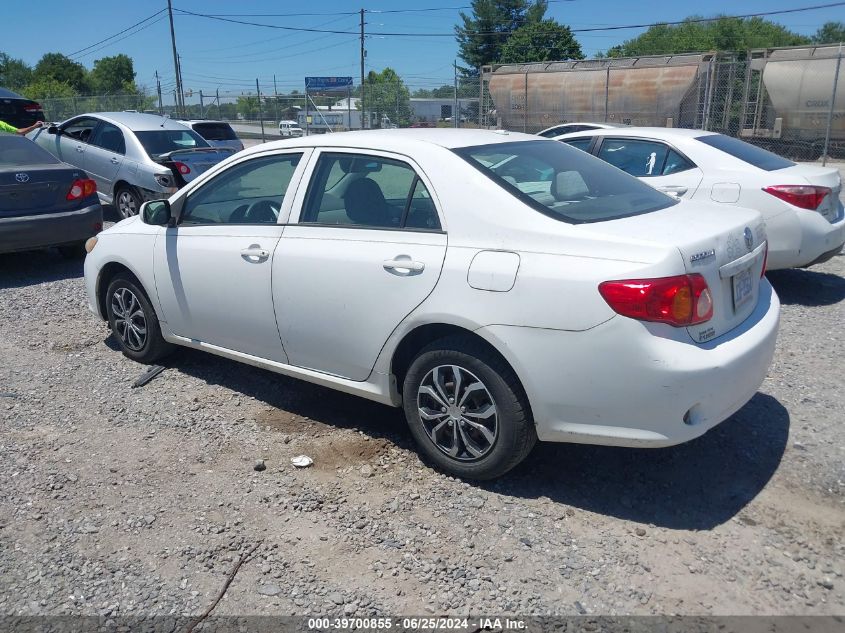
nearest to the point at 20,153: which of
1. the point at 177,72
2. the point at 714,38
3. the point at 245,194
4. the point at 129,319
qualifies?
the point at 129,319

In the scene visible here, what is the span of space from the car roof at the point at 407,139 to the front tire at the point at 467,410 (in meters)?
1.13

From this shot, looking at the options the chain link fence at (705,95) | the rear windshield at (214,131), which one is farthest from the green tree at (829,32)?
the rear windshield at (214,131)

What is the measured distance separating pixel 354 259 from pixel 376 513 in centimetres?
129

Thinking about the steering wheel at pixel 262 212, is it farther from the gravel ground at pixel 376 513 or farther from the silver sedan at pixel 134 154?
the silver sedan at pixel 134 154

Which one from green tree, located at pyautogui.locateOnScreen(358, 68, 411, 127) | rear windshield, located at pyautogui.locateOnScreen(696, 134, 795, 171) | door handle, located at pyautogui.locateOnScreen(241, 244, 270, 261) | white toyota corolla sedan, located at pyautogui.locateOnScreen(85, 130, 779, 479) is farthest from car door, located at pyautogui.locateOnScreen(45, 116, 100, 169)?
green tree, located at pyautogui.locateOnScreen(358, 68, 411, 127)

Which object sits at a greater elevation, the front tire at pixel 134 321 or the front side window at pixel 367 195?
the front side window at pixel 367 195

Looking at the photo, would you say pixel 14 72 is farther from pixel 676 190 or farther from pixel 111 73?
pixel 676 190

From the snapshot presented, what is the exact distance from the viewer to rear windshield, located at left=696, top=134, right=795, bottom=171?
696 centimetres

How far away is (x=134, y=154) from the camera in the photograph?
1102 cm

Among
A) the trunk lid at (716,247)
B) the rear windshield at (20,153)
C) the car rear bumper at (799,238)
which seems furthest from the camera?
the rear windshield at (20,153)

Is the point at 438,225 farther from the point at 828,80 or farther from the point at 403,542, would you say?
the point at 828,80

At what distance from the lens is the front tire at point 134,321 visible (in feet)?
17.2

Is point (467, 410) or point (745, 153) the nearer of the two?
point (467, 410)

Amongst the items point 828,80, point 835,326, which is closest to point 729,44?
point 828,80
